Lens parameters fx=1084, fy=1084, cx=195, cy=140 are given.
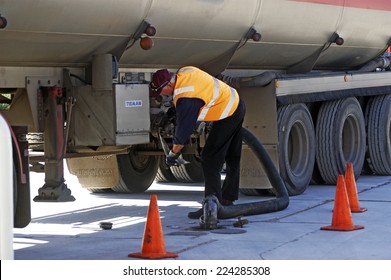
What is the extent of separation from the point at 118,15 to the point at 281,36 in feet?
10.8

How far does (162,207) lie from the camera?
41.2 ft

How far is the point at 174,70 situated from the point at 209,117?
1607mm

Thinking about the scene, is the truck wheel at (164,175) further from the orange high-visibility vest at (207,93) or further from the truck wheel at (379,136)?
the orange high-visibility vest at (207,93)

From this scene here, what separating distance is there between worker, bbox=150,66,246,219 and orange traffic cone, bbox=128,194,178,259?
171 centimetres

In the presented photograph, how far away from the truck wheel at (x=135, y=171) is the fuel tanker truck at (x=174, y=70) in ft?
0.05

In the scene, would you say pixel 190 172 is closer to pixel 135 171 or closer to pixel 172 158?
pixel 135 171

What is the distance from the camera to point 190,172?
15.5m

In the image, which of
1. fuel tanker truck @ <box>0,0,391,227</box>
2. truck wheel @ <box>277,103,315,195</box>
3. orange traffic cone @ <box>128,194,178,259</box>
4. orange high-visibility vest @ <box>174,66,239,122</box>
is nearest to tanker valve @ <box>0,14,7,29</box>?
fuel tanker truck @ <box>0,0,391,227</box>

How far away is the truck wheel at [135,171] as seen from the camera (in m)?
13.9

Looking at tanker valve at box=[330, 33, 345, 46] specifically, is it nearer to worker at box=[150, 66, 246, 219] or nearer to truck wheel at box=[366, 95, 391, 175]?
truck wheel at box=[366, 95, 391, 175]

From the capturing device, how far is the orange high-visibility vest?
10055 mm

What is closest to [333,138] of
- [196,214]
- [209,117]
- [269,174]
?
[269,174]
